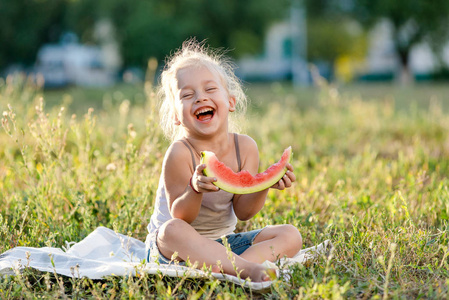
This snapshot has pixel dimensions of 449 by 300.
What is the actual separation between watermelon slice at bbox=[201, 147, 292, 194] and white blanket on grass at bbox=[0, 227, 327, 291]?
43 cm

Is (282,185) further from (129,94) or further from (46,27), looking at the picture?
(46,27)

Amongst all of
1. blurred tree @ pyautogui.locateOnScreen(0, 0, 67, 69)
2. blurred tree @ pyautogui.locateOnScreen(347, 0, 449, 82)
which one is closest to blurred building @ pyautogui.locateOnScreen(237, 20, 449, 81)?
blurred tree @ pyautogui.locateOnScreen(347, 0, 449, 82)

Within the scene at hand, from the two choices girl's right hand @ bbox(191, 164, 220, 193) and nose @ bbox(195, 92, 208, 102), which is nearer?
girl's right hand @ bbox(191, 164, 220, 193)

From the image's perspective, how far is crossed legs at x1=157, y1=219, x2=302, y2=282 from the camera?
278 centimetres

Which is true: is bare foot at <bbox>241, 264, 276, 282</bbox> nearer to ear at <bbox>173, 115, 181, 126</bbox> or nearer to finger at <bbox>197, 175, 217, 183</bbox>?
finger at <bbox>197, 175, 217, 183</bbox>

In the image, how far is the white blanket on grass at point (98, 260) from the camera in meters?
2.69

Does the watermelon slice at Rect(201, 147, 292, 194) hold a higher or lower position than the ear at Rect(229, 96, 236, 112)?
lower

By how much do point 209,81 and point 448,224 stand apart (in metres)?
1.68

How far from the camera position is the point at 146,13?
22.4 m

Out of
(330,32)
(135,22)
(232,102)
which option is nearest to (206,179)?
(232,102)

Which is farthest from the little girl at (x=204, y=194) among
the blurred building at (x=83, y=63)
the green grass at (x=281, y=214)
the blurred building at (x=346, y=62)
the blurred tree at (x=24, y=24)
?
the blurred building at (x=346, y=62)

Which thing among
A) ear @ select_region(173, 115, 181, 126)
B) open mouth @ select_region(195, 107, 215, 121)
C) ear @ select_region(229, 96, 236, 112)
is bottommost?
ear @ select_region(173, 115, 181, 126)

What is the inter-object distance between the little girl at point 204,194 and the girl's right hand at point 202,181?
19 millimetres

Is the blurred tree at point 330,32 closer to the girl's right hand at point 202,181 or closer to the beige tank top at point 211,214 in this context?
the beige tank top at point 211,214
